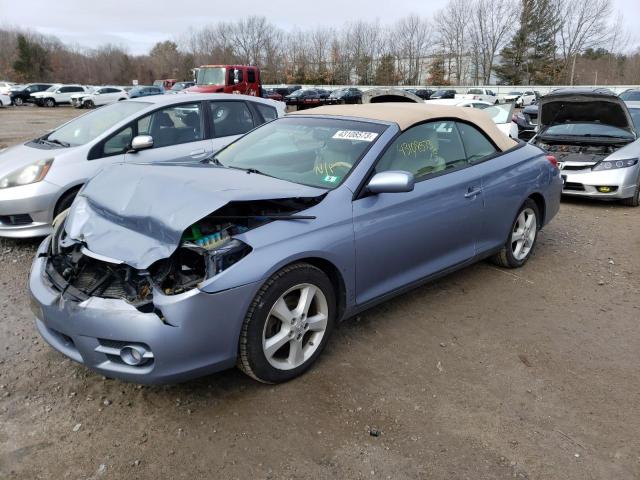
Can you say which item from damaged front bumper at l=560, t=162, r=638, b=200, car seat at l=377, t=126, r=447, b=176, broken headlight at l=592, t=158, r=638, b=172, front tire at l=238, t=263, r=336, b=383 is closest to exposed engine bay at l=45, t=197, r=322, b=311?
front tire at l=238, t=263, r=336, b=383

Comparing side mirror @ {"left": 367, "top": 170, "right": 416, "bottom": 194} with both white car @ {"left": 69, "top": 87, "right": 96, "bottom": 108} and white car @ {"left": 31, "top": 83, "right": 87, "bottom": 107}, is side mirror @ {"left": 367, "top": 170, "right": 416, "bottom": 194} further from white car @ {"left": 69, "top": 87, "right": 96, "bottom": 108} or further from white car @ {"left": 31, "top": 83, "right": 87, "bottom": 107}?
white car @ {"left": 31, "top": 83, "right": 87, "bottom": 107}

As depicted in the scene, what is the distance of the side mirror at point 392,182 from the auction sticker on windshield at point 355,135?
0.46 meters

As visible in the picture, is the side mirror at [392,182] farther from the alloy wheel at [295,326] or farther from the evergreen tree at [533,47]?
the evergreen tree at [533,47]

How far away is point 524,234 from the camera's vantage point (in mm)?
4816

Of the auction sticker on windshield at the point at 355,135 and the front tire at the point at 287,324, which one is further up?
the auction sticker on windshield at the point at 355,135

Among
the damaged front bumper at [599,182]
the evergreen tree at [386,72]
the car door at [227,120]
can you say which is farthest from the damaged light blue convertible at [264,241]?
the evergreen tree at [386,72]

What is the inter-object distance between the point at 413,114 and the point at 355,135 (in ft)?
1.87

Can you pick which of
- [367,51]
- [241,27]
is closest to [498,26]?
[367,51]

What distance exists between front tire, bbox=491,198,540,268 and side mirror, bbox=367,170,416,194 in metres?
1.95

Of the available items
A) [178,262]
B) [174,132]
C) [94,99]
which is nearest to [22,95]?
[94,99]

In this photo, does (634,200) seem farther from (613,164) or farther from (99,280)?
(99,280)

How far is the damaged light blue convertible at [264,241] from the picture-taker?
2.48 m

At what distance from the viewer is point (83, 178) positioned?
510 centimetres

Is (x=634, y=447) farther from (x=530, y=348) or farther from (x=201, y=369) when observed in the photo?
(x=201, y=369)
